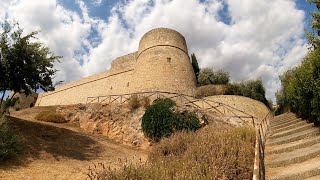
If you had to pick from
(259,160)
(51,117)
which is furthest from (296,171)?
(51,117)

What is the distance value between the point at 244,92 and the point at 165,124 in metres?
10.4

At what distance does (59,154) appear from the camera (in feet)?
33.7

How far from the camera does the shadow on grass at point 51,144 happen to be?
9.59 meters

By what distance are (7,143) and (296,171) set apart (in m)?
7.98

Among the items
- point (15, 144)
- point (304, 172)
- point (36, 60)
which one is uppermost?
point (36, 60)

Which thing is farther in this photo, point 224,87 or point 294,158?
point 224,87

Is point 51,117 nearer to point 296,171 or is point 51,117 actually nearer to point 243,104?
point 243,104

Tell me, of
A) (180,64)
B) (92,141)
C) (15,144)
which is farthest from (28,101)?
(15,144)

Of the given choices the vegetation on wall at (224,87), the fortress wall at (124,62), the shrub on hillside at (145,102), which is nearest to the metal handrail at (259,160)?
the shrub on hillside at (145,102)

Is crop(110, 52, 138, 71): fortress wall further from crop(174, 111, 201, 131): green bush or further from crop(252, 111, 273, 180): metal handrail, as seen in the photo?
crop(252, 111, 273, 180): metal handrail

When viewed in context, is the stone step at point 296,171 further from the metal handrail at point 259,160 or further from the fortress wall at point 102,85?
the fortress wall at point 102,85

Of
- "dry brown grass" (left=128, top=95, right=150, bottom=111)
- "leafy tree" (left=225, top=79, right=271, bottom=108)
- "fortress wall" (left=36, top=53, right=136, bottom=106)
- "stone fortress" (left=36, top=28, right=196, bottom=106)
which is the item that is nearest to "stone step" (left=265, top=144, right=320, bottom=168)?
"dry brown grass" (left=128, top=95, right=150, bottom=111)

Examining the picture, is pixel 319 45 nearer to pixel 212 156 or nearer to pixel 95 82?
pixel 212 156

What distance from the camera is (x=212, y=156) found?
593 centimetres
